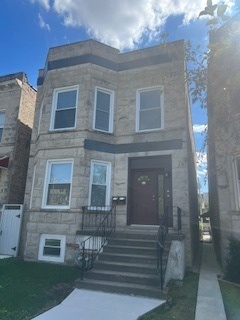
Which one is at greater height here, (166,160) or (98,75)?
(98,75)

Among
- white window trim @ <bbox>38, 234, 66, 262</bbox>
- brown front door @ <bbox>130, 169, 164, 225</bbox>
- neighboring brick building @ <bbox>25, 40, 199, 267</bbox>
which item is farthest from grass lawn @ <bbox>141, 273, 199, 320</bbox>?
white window trim @ <bbox>38, 234, 66, 262</bbox>

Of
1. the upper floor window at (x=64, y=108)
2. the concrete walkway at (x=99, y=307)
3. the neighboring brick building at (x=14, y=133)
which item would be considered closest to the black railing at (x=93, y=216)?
the concrete walkway at (x=99, y=307)

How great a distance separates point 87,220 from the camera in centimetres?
907

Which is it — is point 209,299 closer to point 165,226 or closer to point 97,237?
point 165,226

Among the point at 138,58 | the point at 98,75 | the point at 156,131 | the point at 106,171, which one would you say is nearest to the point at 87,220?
the point at 106,171

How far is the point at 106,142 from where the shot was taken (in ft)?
33.0

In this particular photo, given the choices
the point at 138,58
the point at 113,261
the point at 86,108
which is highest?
the point at 138,58

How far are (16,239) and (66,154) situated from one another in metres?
4.09

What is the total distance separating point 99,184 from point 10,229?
435cm

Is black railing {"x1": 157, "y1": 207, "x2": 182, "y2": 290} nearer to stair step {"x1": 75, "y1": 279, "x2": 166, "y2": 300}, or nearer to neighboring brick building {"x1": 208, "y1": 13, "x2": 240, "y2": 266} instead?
stair step {"x1": 75, "y1": 279, "x2": 166, "y2": 300}

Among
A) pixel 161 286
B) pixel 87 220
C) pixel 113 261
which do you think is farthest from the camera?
pixel 87 220

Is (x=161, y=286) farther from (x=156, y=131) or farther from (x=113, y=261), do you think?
(x=156, y=131)

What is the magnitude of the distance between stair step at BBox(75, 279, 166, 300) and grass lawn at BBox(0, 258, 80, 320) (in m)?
0.39

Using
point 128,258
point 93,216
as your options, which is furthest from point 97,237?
point 128,258
